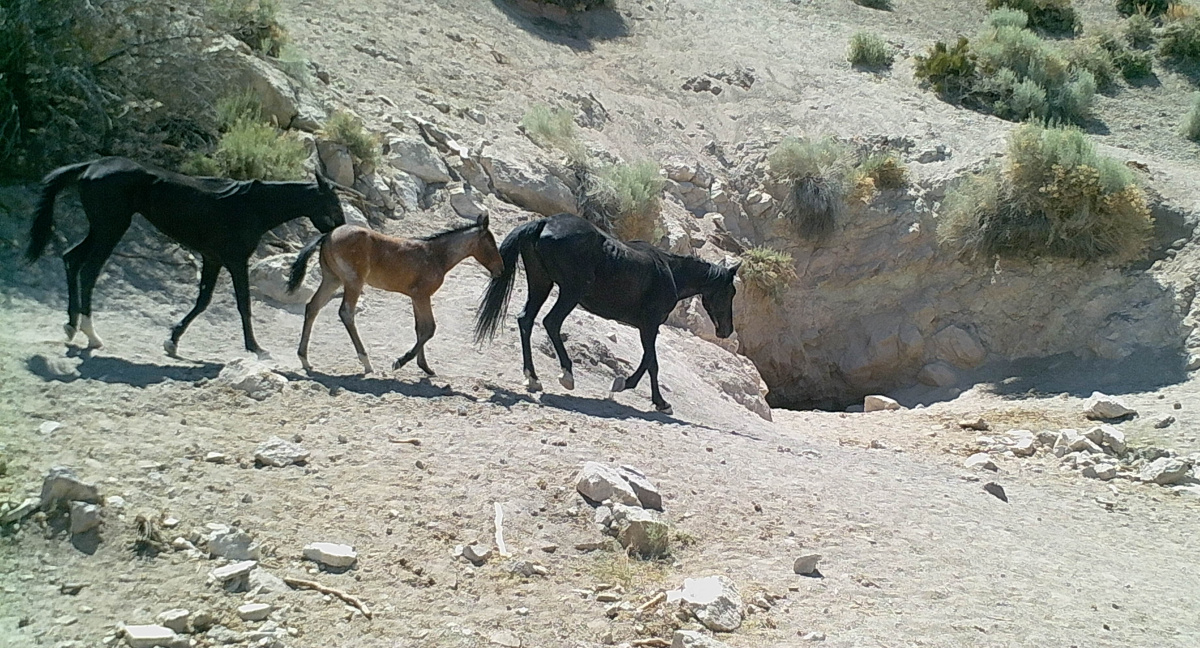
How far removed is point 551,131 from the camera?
15.9m

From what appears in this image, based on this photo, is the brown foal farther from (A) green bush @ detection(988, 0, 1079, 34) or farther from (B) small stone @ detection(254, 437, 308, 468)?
(A) green bush @ detection(988, 0, 1079, 34)

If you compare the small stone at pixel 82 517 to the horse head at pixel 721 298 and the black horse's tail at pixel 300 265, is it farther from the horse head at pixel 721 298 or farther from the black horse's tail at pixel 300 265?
the horse head at pixel 721 298

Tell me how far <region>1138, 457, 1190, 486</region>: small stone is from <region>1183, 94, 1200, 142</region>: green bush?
13048mm

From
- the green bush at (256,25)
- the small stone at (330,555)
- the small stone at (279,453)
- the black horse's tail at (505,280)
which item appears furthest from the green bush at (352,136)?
the small stone at (330,555)

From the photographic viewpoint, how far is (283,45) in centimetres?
→ 1423

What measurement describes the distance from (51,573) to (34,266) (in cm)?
601

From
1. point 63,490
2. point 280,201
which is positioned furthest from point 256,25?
point 63,490

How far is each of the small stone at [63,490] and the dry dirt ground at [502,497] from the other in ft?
0.56

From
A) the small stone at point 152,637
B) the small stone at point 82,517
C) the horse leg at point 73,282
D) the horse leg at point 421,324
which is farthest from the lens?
the horse leg at point 421,324

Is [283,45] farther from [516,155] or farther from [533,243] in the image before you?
[533,243]

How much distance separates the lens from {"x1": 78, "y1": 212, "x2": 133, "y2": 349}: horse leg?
7574 mm

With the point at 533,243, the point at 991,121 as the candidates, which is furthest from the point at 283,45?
the point at 991,121

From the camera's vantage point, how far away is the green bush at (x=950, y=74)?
2127cm

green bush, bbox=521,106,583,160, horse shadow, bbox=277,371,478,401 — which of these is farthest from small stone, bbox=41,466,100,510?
green bush, bbox=521,106,583,160
